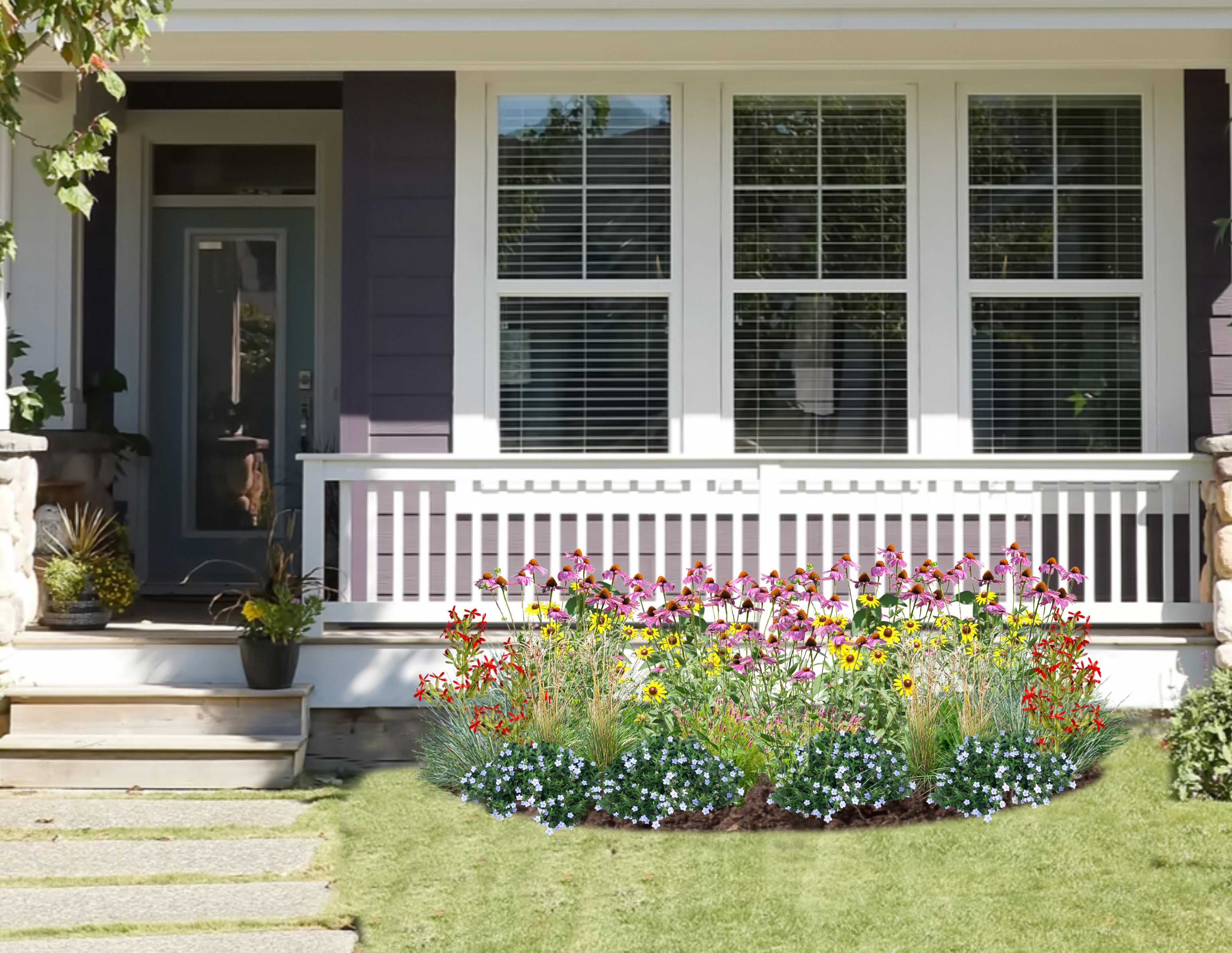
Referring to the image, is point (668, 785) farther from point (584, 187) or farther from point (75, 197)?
point (584, 187)

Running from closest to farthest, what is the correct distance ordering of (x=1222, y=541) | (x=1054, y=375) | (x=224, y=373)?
1. (x=1222, y=541)
2. (x=1054, y=375)
3. (x=224, y=373)

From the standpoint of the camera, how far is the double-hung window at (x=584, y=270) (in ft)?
20.7

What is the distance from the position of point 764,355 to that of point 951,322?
852 millimetres

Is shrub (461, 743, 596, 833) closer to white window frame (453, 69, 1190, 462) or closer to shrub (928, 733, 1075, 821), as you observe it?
shrub (928, 733, 1075, 821)

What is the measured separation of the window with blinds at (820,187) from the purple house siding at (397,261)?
134 centimetres

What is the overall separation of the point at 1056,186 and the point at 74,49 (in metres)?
4.30

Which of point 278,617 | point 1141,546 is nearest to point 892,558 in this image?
point 1141,546

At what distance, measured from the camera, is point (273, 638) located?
5.37m

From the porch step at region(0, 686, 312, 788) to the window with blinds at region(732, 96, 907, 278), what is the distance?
283 cm

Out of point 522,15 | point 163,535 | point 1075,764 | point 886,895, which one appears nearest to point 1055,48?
point 522,15

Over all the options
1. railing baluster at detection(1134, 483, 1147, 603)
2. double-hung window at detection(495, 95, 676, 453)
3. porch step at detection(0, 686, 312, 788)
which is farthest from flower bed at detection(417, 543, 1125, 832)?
double-hung window at detection(495, 95, 676, 453)

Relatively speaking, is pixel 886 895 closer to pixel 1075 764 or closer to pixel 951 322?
pixel 1075 764

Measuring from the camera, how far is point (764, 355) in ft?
20.8

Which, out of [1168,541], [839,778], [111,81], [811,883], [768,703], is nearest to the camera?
[111,81]
